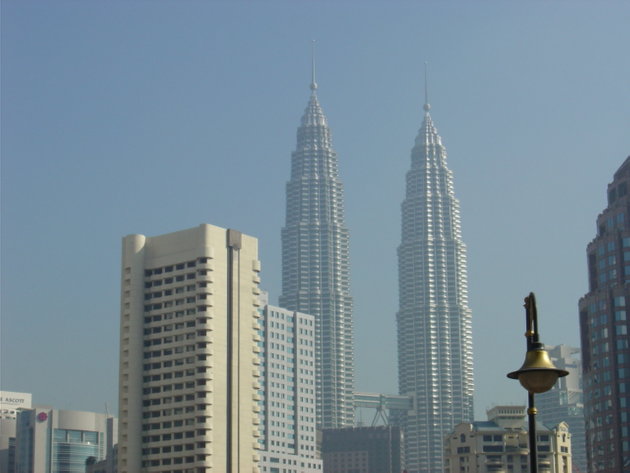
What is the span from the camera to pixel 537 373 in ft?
117

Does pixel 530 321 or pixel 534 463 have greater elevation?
pixel 530 321

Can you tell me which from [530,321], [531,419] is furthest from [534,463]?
[530,321]

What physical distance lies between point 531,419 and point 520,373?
191 centimetres

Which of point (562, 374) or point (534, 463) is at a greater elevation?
point (562, 374)

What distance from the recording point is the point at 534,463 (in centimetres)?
3672

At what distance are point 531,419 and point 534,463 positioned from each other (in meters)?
1.26

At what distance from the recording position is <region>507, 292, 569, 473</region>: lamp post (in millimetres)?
35688

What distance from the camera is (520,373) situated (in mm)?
36000

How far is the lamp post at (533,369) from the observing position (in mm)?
35688

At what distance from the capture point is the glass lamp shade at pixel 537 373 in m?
35.6

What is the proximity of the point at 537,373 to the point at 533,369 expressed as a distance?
0.16 m

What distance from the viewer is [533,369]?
35.7m

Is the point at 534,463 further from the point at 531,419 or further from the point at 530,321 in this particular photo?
the point at 530,321
